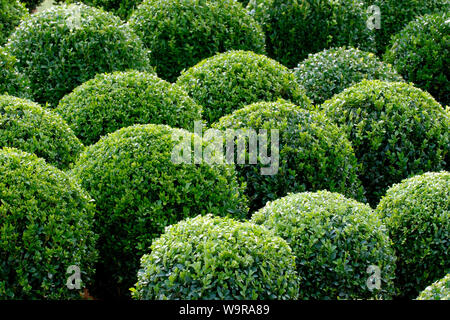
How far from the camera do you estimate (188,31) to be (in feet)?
31.7

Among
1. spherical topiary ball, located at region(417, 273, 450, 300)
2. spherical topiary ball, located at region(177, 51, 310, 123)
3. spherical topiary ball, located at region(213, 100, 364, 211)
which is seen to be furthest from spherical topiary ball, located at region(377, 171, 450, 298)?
spherical topiary ball, located at region(177, 51, 310, 123)

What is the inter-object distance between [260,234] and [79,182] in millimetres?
1920

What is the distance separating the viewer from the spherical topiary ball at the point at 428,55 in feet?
33.1

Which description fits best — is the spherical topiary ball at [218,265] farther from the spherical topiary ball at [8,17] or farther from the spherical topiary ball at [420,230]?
the spherical topiary ball at [8,17]

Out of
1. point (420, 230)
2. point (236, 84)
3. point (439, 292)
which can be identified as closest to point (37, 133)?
point (236, 84)

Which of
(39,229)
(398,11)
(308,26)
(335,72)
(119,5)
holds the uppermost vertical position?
(119,5)

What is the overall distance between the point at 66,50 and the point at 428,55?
537 centimetres

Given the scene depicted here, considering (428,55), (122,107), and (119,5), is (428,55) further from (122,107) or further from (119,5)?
(119,5)

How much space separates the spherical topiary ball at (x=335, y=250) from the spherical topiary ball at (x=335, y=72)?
11.4ft

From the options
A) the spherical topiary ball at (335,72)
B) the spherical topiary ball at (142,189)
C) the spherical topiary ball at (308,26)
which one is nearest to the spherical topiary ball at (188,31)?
the spherical topiary ball at (308,26)

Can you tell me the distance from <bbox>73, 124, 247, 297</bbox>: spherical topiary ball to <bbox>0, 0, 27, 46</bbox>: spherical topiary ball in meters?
4.99

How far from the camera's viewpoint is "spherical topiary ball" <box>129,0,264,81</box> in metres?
9.70

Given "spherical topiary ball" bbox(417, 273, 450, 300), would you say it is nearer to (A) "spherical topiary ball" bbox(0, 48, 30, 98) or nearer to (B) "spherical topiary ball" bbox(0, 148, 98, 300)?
(B) "spherical topiary ball" bbox(0, 148, 98, 300)
